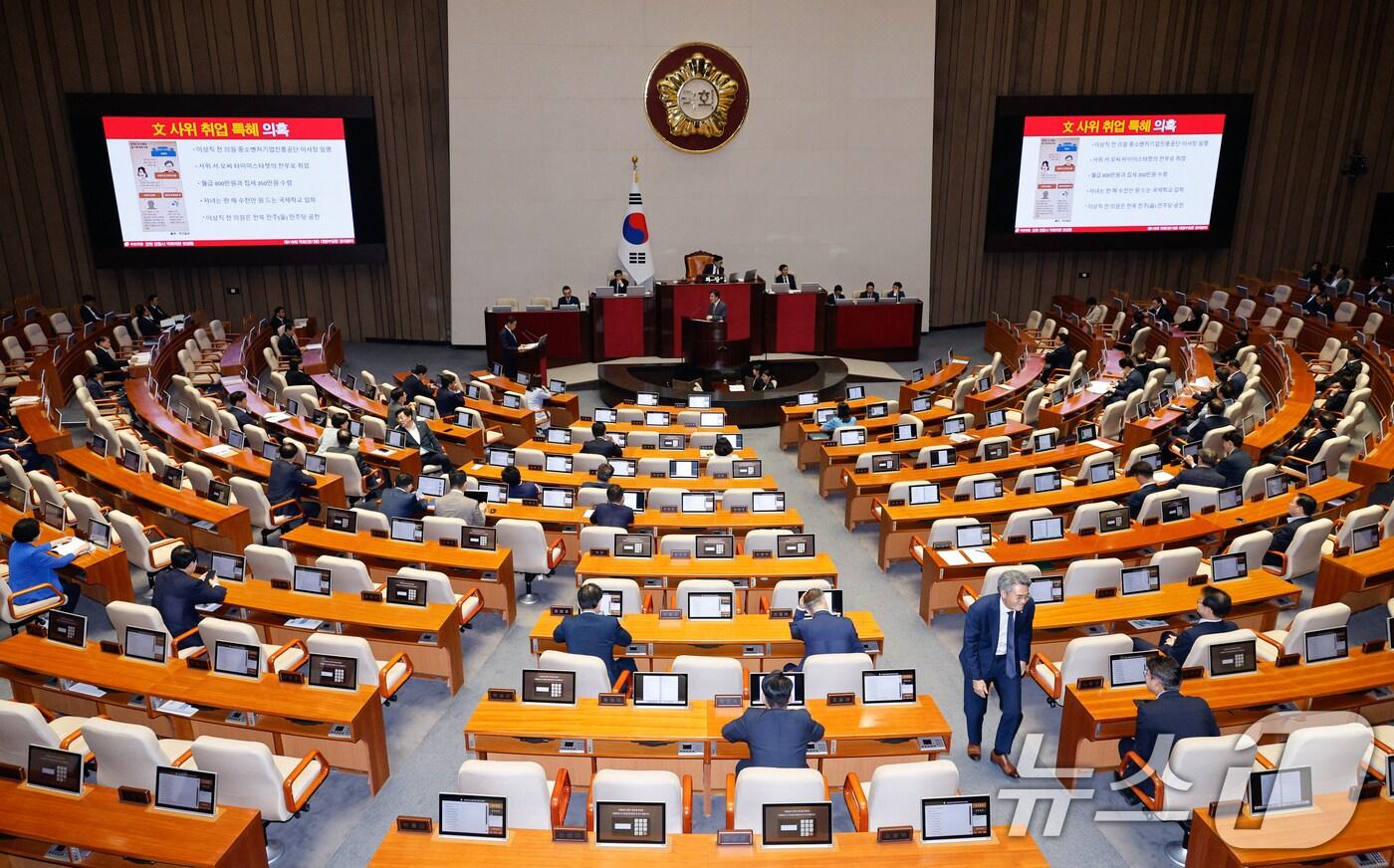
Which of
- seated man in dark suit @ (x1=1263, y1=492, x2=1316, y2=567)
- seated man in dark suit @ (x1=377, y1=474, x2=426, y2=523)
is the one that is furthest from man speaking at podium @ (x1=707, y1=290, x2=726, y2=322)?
seated man in dark suit @ (x1=1263, y1=492, x2=1316, y2=567)

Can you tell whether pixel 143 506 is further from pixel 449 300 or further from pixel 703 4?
pixel 703 4

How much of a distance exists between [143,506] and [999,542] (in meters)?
9.24

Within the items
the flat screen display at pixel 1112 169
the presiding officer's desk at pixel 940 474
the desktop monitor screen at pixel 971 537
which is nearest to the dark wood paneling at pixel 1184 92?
the flat screen display at pixel 1112 169

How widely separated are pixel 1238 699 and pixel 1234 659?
1.22 feet

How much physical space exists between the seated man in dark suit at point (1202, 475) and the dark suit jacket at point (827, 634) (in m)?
4.81

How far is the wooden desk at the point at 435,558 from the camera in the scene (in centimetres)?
878

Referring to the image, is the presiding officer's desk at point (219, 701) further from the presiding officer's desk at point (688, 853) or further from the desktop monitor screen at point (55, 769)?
the presiding officer's desk at point (688, 853)

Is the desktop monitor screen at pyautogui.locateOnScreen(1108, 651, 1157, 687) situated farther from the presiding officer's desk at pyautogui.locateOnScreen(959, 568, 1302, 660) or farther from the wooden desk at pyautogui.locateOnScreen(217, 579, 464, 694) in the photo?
the wooden desk at pyautogui.locateOnScreen(217, 579, 464, 694)

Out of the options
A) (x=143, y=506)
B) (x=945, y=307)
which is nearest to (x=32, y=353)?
(x=143, y=506)

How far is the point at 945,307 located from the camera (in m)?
22.3

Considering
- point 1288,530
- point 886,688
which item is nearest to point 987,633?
point 886,688

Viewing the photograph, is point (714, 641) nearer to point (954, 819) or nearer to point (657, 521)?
point (954, 819)

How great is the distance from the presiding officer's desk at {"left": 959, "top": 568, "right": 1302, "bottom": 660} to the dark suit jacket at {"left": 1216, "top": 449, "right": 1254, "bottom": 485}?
2.27 m

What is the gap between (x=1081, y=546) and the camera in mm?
9000
